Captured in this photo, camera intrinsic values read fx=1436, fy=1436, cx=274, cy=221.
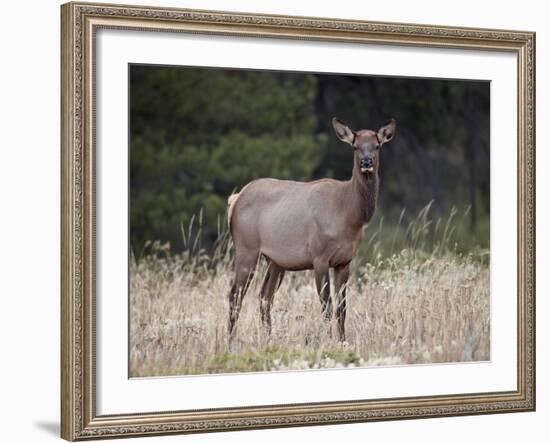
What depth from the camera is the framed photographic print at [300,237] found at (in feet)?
28.6

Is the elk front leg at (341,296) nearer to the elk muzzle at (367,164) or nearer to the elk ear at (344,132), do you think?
the elk muzzle at (367,164)

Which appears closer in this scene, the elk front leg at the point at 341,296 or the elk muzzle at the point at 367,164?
the elk front leg at the point at 341,296

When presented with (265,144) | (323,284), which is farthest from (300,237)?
(265,144)

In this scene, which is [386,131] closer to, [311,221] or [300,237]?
[311,221]

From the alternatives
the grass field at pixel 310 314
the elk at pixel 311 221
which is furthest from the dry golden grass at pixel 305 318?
the elk at pixel 311 221

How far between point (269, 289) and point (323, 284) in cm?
38

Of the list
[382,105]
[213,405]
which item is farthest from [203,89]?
[213,405]

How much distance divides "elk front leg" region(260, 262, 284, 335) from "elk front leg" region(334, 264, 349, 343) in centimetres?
40

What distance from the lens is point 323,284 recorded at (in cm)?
993

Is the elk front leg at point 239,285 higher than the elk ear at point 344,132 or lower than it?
lower

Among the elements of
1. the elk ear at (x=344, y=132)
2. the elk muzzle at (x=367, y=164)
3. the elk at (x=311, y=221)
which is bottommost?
the elk at (x=311, y=221)

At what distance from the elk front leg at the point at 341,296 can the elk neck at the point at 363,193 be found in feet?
1.30

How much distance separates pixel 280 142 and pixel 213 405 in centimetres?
428

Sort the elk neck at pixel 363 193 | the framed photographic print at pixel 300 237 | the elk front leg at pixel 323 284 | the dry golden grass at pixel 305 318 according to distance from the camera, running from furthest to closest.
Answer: the elk neck at pixel 363 193 → the elk front leg at pixel 323 284 → the dry golden grass at pixel 305 318 → the framed photographic print at pixel 300 237
